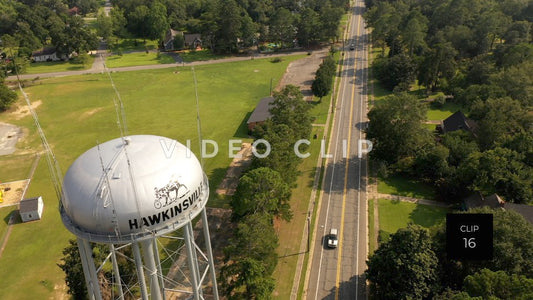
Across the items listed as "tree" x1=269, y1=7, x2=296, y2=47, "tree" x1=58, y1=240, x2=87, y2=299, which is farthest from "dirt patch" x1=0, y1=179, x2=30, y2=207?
"tree" x1=269, y1=7, x2=296, y2=47

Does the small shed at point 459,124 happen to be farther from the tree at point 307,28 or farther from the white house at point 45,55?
the white house at point 45,55

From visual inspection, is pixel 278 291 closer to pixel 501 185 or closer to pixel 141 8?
pixel 501 185

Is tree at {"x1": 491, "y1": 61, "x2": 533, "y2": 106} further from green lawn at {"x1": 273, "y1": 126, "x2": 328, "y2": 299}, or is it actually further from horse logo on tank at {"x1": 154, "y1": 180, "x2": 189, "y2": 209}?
horse logo on tank at {"x1": 154, "y1": 180, "x2": 189, "y2": 209}

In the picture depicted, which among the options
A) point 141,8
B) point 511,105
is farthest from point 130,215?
point 141,8

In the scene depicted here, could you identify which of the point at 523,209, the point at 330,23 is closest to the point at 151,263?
the point at 523,209

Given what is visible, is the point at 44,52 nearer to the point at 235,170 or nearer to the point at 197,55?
the point at 197,55

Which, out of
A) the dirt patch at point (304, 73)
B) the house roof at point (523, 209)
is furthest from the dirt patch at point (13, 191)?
the house roof at point (523, 209)
